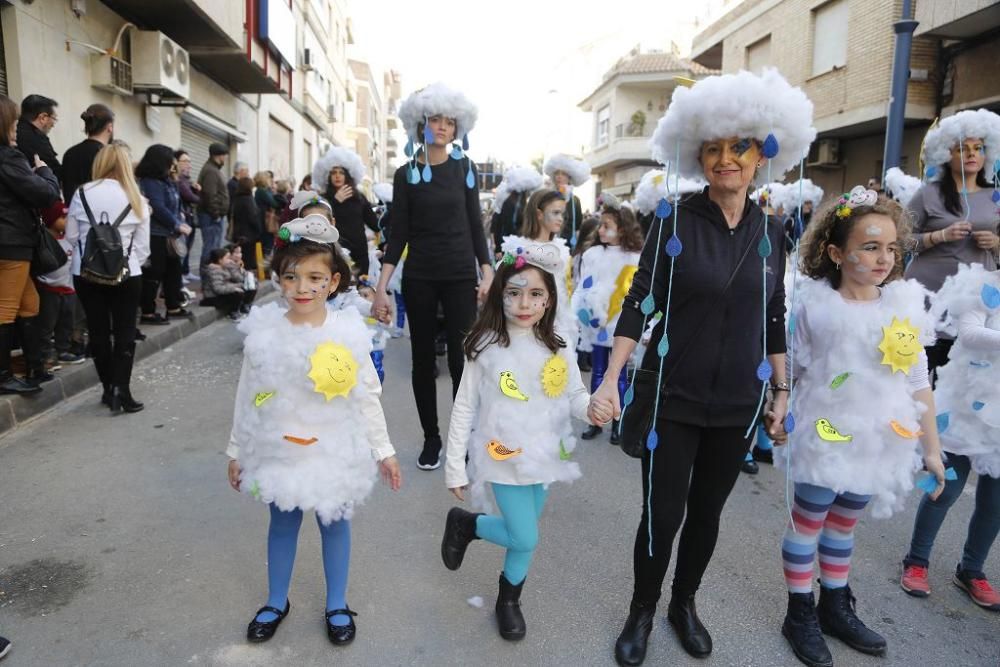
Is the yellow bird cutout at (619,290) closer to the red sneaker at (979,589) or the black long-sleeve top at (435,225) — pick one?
the black long-sleeve top at (435,225)

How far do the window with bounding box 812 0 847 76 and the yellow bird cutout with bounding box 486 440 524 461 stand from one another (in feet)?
52.1

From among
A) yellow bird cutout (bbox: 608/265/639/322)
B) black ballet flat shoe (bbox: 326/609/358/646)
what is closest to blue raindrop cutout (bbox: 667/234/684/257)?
black ballet flat shoe (bbox: 326/609/358/646)

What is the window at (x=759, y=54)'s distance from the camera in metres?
18.2

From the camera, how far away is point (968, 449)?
3053 millimetres

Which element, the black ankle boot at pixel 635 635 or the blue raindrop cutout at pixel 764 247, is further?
the black ankle boot at pixel 635 635

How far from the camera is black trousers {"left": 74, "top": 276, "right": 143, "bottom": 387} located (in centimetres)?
506

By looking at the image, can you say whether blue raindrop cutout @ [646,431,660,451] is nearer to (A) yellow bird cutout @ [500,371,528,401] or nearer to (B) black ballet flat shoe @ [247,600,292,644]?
(A) yellow bird cutout @ [500,371,528,401]

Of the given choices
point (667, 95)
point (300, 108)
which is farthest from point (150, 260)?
point (667, 95)

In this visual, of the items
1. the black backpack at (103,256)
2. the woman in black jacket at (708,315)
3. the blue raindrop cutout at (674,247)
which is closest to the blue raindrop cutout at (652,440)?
the woman in black jacket at (708,315)

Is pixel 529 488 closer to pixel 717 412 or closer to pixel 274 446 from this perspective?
pixel 717 412

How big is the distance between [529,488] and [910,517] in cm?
246

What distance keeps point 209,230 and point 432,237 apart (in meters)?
7.66

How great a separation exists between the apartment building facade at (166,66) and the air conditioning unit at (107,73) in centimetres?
1

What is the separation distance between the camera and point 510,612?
273 cm
